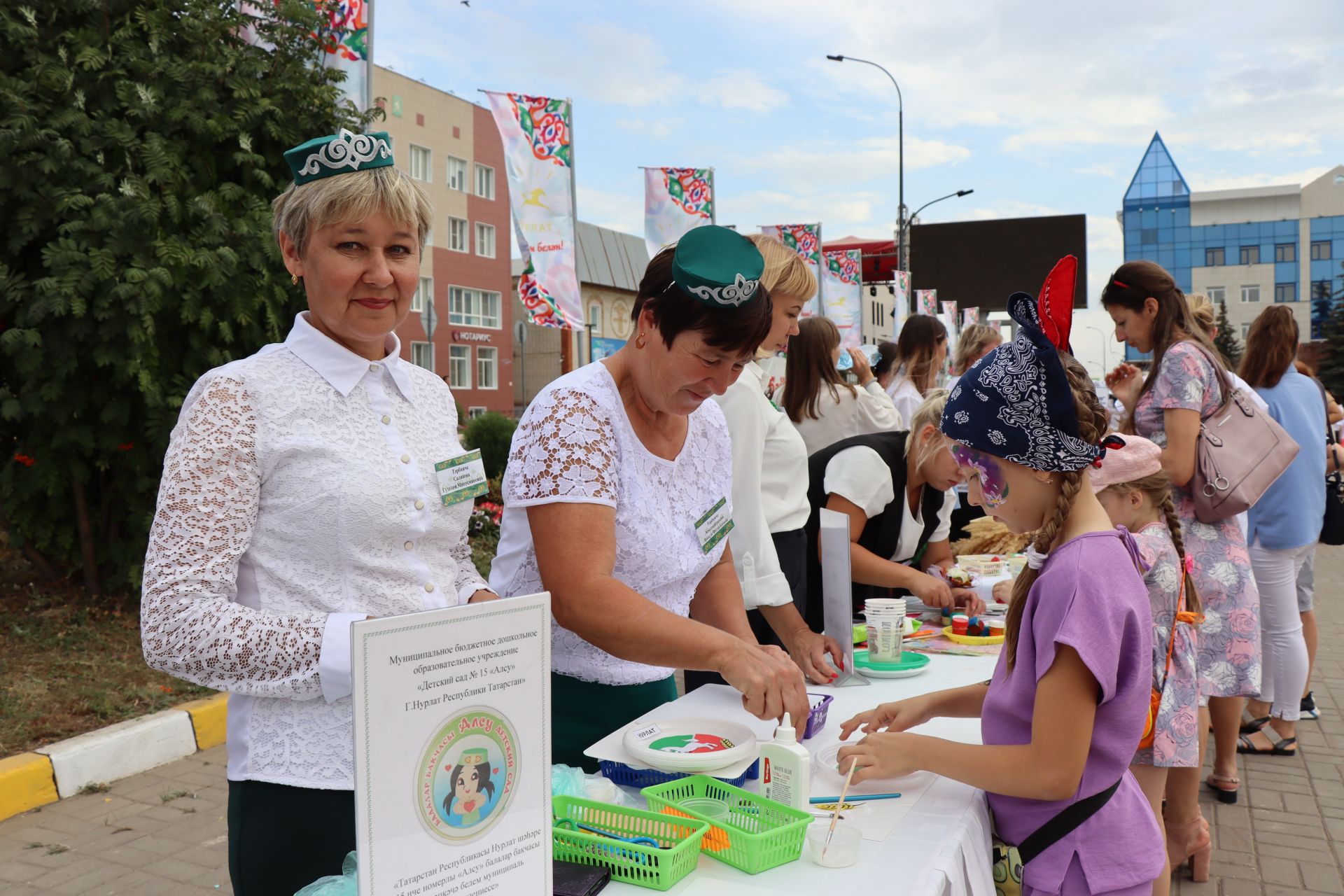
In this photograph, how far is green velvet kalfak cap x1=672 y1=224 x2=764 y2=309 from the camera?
1733 millimetres

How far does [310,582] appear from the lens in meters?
1.48

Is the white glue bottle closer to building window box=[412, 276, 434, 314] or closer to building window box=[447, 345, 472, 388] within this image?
building window box=[412, 276, 434, 314]

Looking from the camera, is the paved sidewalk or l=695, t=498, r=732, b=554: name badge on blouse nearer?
l=695, t=498, r=732, b=554: name badge on blouse

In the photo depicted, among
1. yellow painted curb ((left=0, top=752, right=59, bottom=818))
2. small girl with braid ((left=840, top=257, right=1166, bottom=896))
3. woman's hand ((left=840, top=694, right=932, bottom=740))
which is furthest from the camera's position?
yellow painted curb ((left=0, top=752, right=59, bottom=818))

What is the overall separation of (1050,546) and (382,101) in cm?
606

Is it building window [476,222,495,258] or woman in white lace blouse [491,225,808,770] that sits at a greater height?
building window [476,222,495,258]

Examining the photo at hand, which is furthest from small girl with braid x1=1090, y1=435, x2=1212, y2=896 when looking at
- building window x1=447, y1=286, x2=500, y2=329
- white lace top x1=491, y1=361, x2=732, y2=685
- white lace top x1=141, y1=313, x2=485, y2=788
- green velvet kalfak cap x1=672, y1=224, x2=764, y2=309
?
building window x1=447, y1=286, x2=500, y2=329

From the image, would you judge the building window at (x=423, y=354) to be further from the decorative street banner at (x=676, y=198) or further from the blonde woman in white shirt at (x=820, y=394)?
the blonde woman in white shirt at (x=820, y=394)

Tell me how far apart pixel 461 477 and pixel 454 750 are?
738 mm

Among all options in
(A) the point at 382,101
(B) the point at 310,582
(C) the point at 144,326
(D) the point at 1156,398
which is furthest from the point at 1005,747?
(A) the point at 382,101

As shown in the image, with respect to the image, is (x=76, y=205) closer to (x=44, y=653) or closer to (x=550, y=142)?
(x=44, y=653)

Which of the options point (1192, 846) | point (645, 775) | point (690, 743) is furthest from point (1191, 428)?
point (645, 775)

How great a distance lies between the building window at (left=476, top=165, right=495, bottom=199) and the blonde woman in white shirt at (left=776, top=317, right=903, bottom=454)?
32.1 m

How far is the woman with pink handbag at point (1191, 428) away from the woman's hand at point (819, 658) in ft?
Result: 6.07
